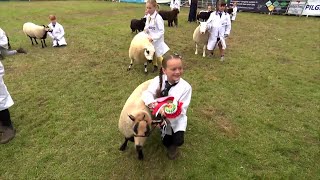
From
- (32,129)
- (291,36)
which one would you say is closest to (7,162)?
(32,129)

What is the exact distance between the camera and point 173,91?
12.9 feet

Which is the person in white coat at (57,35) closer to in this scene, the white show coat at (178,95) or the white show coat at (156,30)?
the white show coat at (156,30)

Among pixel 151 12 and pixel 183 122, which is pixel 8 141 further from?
pixel 151 12

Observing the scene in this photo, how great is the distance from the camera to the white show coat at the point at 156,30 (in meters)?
7.50

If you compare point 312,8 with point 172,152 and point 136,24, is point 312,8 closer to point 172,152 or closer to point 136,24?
point 136,24

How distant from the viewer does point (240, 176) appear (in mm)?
4102

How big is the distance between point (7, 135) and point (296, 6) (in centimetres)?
2135

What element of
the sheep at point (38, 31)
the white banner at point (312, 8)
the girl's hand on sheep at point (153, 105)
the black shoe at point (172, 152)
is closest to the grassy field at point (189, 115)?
the black shoe at point (172, 152)

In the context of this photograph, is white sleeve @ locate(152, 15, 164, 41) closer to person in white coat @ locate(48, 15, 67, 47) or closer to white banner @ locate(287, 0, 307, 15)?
person in white coat @ locate(48, 15, 67, 47)

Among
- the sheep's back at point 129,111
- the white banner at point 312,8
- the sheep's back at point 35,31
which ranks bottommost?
the sheep's back at point 129,111

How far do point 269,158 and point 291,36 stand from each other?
35.4ft

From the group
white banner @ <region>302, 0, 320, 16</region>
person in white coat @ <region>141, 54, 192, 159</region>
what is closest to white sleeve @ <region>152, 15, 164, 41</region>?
person in white coat @ <region>141, 54, 192, 159</region>

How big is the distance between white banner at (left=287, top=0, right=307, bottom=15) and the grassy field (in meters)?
10.6

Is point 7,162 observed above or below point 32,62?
below
